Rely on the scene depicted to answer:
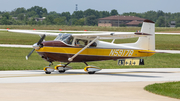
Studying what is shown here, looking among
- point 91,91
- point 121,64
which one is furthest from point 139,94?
point 121,64

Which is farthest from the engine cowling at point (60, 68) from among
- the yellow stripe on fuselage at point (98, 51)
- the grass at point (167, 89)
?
the grass at point (167, 89)

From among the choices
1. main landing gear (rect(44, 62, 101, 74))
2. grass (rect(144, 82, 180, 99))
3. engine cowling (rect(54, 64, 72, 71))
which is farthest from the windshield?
grass (rect(144, 82, 180, 99))

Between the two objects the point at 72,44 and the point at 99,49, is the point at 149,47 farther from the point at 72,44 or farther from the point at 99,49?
the point at 72,44

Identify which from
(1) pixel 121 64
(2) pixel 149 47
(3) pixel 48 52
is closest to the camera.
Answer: (3) pixel 48 52

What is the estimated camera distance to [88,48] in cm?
1869

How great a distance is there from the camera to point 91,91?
12.0m

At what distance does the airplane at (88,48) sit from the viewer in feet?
57.8

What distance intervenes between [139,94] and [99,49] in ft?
25.7

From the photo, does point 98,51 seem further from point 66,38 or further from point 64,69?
point 64,69

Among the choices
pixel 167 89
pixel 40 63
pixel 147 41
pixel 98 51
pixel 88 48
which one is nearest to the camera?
pixel 167 89

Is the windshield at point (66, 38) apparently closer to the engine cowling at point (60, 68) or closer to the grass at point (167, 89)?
the engine cowling at point (60, 68)

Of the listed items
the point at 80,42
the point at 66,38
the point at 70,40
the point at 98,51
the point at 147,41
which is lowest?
the point at 98,51

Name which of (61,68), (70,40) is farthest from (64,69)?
(70,40)

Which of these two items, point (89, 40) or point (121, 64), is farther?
point (121, 64)
